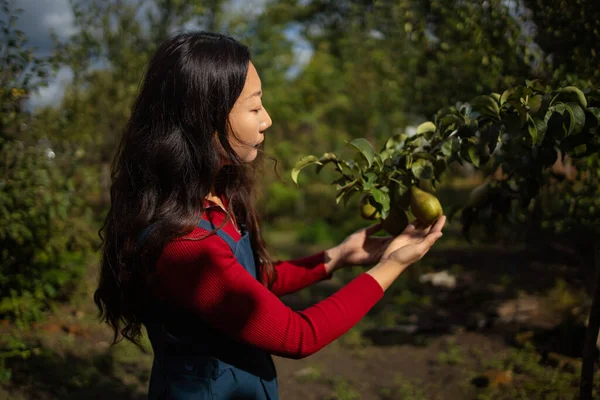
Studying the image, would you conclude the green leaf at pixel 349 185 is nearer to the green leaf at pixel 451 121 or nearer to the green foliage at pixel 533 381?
the green leaf at pixel 451 121

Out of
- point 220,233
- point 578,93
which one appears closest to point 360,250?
point 220,233

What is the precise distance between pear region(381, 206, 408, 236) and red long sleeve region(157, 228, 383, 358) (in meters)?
0.44

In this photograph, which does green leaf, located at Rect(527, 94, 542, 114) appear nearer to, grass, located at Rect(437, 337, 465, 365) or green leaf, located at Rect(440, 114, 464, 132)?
green leaf, located at Rect(440, 114, 464, 132)

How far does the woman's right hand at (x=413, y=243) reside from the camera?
146 centimetres

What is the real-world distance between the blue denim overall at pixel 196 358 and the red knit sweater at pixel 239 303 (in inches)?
3.4

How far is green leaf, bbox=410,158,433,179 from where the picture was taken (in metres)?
1.65

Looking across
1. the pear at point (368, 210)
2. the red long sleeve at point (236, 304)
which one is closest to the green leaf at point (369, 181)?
the pear at point (368, 210)

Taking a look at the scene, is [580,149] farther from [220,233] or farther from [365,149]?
[220,233]

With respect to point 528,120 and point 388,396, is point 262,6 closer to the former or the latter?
point 388,396

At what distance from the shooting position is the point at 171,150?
4.73 feet

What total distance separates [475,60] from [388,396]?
77.6 inches

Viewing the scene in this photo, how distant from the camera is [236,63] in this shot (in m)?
1.45

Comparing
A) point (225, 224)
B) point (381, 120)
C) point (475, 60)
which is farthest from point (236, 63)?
point (381, 120)

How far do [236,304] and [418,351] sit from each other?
3.11 meters
